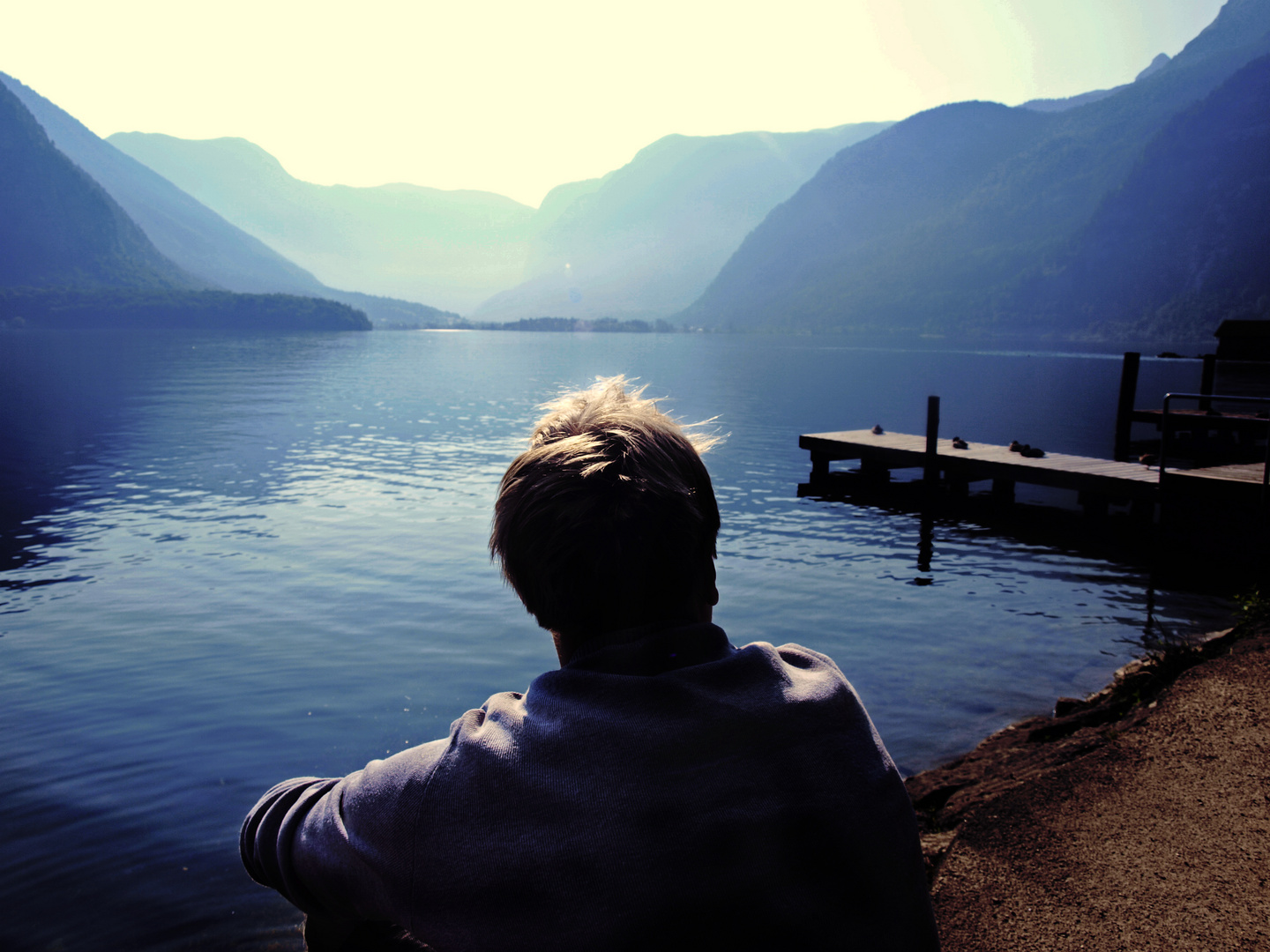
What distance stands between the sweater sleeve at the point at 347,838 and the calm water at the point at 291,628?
4982mm

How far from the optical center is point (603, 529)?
172 cm

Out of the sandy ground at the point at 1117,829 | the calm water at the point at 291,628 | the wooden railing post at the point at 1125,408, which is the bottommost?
the calm water at the point at 291,628

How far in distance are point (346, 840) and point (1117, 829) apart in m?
4.86

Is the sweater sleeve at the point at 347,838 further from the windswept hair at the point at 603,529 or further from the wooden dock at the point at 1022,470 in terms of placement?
the wooden dock at the point at 1022,470

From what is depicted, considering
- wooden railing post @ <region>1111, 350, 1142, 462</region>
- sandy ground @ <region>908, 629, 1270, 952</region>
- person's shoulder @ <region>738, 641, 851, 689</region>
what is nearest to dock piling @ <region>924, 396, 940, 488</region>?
wooden railing post @ <region>1111, 350, 1142, 462</region>

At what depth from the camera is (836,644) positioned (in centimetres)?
1225

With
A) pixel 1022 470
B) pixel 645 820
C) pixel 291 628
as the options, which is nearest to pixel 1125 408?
pixel 1022 470

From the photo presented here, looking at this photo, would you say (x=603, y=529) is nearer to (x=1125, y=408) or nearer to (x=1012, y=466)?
(x=1012, y=466)

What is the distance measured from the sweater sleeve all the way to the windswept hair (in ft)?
1.22

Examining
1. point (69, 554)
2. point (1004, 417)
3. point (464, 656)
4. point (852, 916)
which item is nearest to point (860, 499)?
point (464, 656)

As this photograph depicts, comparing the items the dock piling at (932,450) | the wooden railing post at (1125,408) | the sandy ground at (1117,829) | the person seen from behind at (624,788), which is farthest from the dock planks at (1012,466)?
the person seen from behind at (624,788)

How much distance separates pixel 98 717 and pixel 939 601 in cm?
1220

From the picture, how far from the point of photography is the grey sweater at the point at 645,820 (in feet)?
4.83

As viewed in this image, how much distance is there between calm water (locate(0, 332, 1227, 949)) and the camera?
7.19m
